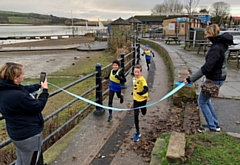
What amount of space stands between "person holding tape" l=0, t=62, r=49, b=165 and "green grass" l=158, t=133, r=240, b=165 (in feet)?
5.20

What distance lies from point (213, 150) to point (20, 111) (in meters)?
2.50

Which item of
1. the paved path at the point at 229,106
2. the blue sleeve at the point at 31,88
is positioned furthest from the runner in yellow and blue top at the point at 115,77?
the blue sleeve at the point at 31,88

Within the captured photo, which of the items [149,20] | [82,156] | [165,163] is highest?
[149,20]

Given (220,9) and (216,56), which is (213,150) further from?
(220,9)

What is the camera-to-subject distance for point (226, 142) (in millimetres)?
3469

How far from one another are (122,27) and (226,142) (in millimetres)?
21374

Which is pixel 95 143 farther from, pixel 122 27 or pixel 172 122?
pixel 122 27

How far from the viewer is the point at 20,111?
90.7 inches

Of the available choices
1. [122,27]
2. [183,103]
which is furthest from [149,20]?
[183,103]

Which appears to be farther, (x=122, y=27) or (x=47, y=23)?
(x=47, y=23)

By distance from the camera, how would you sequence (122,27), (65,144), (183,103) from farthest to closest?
(122,27), (183,103), (65,144)

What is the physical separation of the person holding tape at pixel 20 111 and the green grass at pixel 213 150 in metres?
1.58

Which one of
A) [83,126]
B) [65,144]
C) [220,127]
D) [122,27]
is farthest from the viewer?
[122,27]

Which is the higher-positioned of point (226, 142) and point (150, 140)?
point (226, 142)
